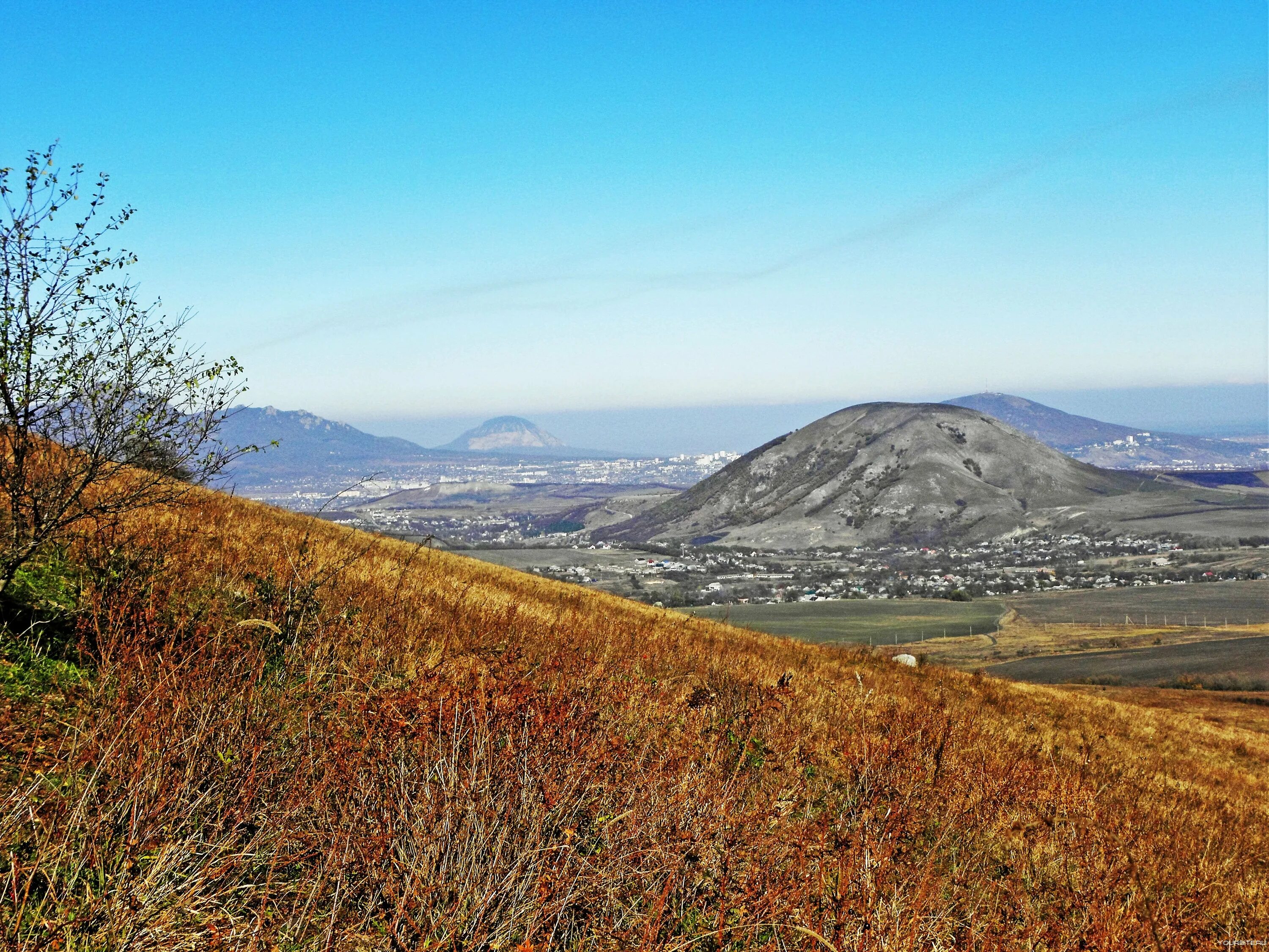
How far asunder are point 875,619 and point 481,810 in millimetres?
119233

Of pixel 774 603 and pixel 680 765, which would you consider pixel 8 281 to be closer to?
pixel 680 765

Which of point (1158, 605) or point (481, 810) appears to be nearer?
point (481, 810)

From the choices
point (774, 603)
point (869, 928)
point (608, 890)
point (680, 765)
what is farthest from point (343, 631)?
point (774, 603)

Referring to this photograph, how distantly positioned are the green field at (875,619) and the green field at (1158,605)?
7687 millimetres

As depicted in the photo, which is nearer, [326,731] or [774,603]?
[326,731]

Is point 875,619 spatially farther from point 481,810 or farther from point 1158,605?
point 481,810

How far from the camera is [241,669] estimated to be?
5402 millimetres

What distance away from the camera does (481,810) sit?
367 cm

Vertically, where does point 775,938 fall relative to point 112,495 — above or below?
below

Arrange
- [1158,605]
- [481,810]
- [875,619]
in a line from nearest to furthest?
[481,810]
[875,619]
[1158,605]

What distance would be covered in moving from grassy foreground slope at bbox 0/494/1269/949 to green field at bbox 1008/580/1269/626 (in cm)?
12765

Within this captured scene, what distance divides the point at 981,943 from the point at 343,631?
5680 mm

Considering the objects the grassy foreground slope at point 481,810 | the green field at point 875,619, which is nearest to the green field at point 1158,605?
the green field at point 875,619

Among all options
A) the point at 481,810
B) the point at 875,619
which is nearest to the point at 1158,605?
the point at 875,619
